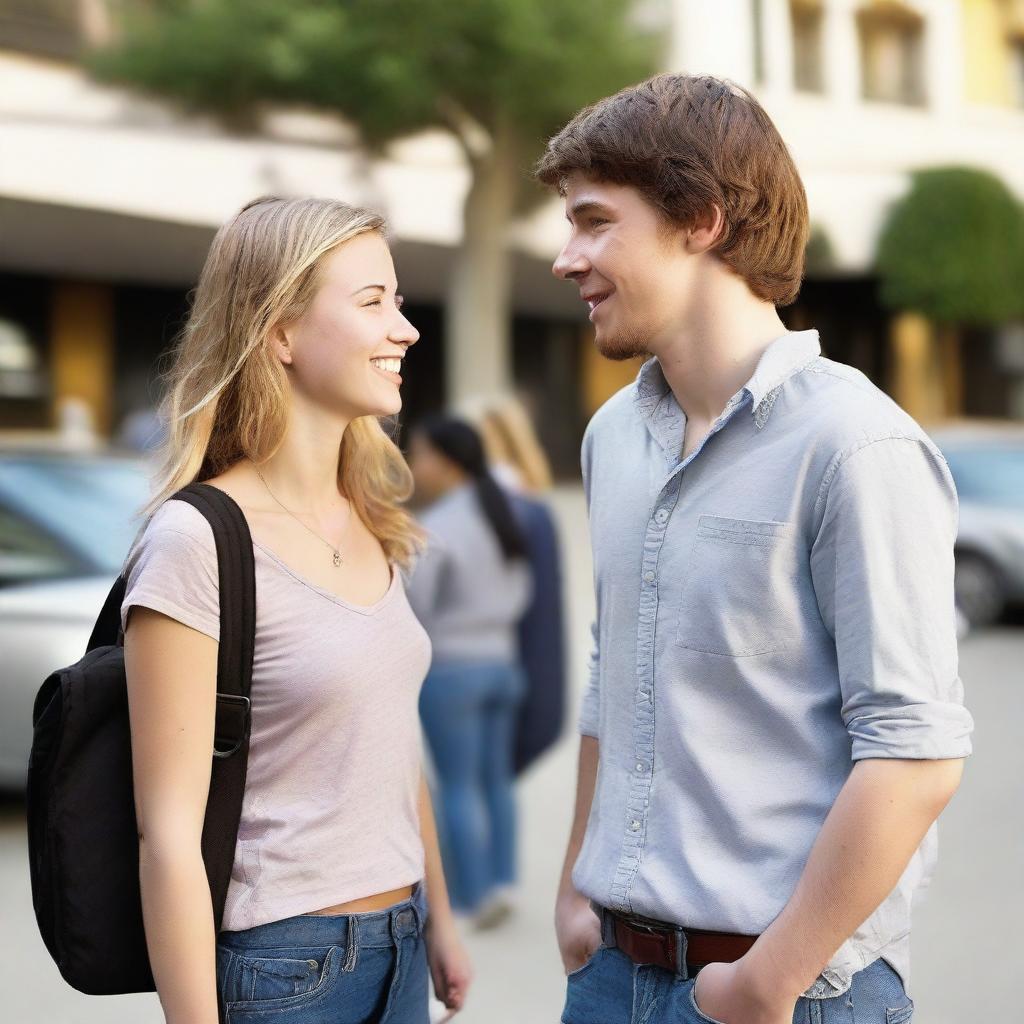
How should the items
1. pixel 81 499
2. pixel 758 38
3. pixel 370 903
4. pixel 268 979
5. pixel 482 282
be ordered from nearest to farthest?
pixel 268 979 → pixel 370 903 → pixel 81 499 → pixel 482 282 → pixel 758 38

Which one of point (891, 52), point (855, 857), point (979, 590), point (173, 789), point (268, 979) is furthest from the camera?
point (891, 52)

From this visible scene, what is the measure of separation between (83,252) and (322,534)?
2099 cm

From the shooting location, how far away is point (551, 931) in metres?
5.15

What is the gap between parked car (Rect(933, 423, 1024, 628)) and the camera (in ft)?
37.3

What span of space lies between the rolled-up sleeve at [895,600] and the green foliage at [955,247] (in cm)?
2613

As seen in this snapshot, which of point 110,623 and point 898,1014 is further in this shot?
point 110,623

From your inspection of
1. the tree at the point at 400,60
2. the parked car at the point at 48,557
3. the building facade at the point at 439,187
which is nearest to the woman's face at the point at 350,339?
the parked car at the point at 48,557

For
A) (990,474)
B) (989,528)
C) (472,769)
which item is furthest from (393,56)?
(472,769)

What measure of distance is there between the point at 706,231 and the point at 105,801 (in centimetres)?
115

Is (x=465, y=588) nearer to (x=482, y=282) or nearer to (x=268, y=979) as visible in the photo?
(x=268, y=979)

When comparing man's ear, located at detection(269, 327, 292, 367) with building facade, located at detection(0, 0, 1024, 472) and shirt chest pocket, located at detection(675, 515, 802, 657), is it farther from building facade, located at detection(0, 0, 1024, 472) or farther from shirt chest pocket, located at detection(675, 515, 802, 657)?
building facade, located at detection(0, 0, 1024, 472)

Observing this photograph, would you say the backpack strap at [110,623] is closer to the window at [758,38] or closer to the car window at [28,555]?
the car window at [28,555]

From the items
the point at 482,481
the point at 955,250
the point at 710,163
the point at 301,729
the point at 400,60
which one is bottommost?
the point at 301,729

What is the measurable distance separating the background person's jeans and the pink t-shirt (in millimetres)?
346
